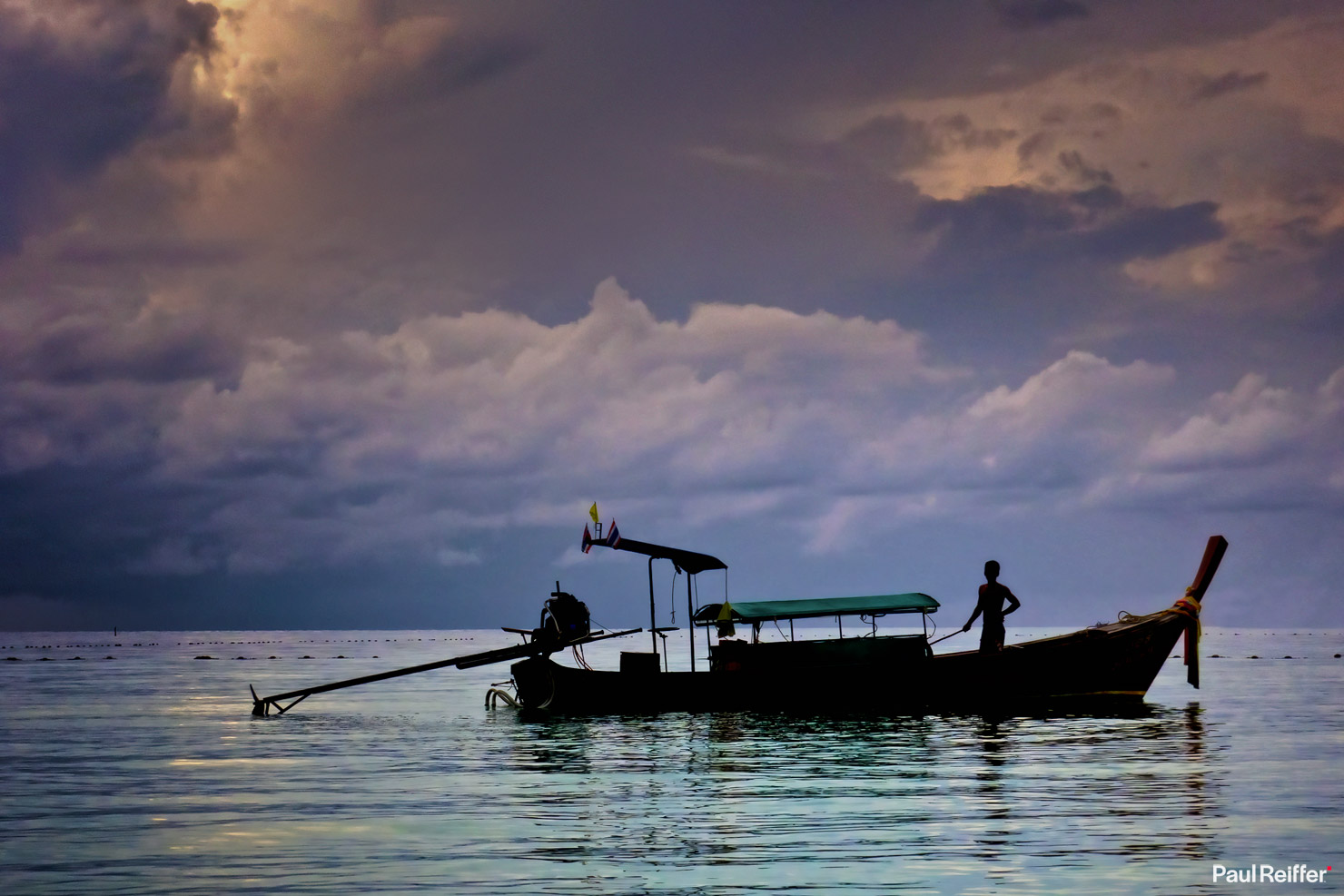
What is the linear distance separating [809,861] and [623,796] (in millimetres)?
6699

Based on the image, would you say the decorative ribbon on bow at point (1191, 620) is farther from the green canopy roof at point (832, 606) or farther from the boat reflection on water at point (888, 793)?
the green canopy roof at point (832, 606)

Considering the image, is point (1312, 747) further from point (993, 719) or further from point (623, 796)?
point (623, 796)

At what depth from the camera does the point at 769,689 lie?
116 ft

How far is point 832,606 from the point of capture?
35031 millimetres

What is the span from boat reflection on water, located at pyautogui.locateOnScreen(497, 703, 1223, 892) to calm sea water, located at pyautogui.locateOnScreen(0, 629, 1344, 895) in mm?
80

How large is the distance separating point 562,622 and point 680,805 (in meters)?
17.4

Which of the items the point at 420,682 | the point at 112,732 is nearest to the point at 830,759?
the point at 112,732

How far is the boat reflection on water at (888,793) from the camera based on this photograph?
1552cm

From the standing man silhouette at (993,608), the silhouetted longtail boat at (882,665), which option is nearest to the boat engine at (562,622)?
the silhouetted longtail boat at (882,665)

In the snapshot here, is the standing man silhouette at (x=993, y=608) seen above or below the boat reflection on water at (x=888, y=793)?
above

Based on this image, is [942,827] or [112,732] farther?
[112,732]

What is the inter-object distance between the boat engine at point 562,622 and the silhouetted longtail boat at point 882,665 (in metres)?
1.24

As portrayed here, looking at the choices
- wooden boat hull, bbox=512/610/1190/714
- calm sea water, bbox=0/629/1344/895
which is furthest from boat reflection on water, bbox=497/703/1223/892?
wooden boat hull, bbox=512/610/1190/714

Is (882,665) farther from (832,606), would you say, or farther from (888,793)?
(888,793)
